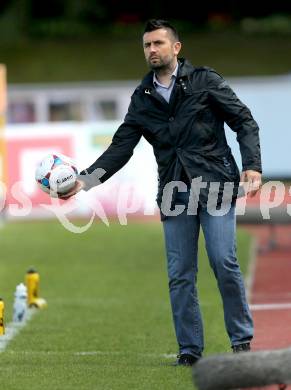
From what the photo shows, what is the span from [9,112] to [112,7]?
882cm

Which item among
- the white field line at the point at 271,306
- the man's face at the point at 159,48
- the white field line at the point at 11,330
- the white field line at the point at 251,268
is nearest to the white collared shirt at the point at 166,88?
the man's face at the point at 159,48

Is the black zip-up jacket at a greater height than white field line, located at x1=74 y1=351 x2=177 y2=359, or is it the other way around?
the black zip-up jacket

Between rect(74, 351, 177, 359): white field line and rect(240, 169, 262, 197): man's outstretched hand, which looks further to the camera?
rect(74, 351, 177, 359): white field line

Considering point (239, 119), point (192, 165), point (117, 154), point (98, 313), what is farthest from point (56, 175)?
point (98, 313)

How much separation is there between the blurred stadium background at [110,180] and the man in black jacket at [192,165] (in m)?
0.61

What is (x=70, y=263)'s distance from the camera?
18844 mm

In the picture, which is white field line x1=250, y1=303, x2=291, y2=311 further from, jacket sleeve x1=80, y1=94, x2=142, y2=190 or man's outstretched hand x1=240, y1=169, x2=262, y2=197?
man's outstretched hand x1=240, y1=169, x2=262, y2=197

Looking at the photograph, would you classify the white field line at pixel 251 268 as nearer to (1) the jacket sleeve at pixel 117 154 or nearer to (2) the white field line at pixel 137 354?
(2) the white field line at pixel 137 354

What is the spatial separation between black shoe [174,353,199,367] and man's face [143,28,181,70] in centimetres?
200

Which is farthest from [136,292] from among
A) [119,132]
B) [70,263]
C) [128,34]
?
[128,34]

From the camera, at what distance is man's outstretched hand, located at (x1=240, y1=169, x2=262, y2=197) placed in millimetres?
9188

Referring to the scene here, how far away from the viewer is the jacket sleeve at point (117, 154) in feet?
31.6

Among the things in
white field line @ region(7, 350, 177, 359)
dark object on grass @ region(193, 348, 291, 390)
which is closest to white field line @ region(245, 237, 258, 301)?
white field line @ region(7, 350, 177, 359)

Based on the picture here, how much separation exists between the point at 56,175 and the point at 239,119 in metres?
1.31
